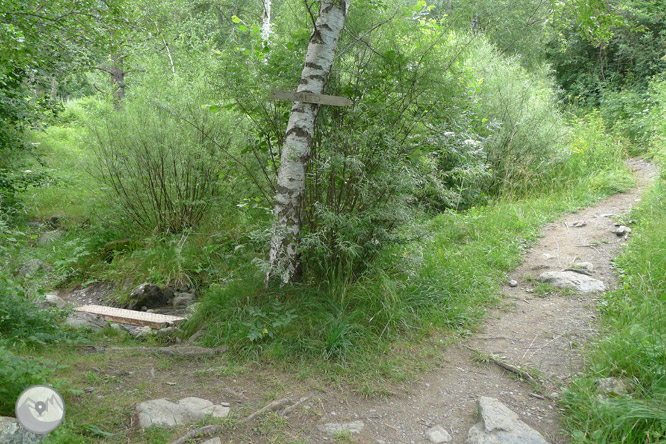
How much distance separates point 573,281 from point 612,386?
218cm

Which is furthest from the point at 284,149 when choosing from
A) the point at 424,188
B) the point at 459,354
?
the point at 459,354

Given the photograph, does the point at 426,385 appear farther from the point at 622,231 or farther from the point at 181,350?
the point at 622,231

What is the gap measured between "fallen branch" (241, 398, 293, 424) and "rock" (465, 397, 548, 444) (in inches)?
Result: 47.0

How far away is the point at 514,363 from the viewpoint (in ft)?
11.7

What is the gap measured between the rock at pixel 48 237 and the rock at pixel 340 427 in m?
6.60

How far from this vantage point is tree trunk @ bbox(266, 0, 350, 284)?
3861 millimetres

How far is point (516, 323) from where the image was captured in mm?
4273

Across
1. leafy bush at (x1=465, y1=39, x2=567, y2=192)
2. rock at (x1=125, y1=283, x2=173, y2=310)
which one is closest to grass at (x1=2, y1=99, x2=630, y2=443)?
rock at (x1=125, y1=283, x2=173, y2=310)

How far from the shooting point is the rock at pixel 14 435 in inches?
78.4

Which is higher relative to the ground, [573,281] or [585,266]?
[585,266]

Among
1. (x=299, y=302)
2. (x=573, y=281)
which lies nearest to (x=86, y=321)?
(x=299, y=302)

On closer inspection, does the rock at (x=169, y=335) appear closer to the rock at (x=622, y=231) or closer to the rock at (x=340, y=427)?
the rock at (x=340, y=427)

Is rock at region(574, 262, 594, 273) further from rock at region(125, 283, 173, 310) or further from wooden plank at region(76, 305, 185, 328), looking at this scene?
rock at region(125, 283, 173, 310)

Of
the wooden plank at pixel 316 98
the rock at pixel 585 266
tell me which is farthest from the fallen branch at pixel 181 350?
the rock at pixel 585 266
